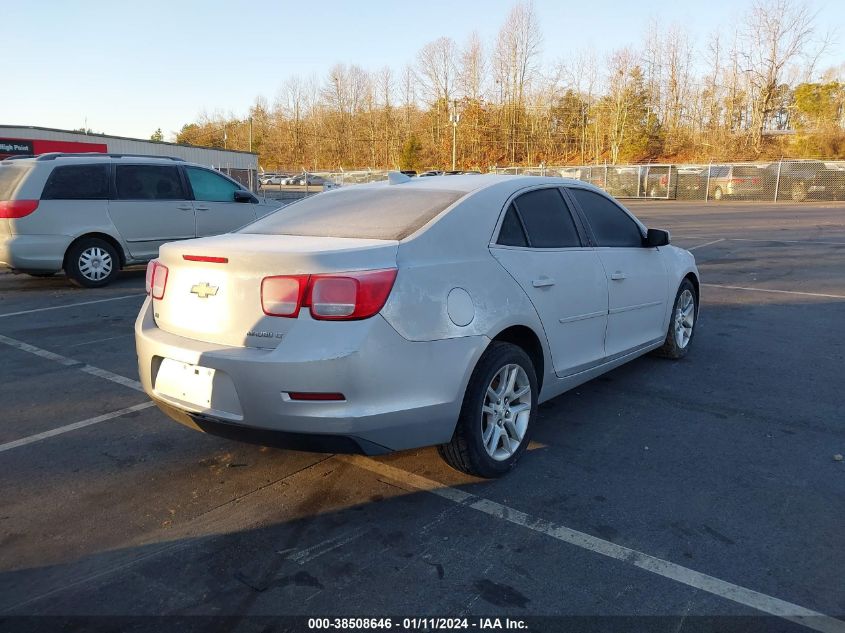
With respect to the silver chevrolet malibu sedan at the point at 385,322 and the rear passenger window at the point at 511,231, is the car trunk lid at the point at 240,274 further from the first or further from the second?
the rear passenger window at the point at 511,231

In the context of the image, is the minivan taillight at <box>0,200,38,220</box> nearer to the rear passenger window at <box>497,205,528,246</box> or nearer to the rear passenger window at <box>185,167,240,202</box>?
the rear passenger window at <box>185,167,240,202</box>

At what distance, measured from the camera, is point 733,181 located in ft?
115

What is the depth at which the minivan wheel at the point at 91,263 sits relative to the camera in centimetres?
934

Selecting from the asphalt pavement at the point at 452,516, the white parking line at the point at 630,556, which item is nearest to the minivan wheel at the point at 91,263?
the asphalt pavement at the point at 452,516

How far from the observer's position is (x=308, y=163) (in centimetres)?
8900

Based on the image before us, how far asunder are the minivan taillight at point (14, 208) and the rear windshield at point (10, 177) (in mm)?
95

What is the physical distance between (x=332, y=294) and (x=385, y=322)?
0.26 metres

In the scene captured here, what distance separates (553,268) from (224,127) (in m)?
114

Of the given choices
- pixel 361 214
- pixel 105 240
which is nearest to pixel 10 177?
pixel 105 240

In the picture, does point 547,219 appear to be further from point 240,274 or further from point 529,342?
point 240,274

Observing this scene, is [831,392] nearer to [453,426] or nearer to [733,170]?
[453,426]

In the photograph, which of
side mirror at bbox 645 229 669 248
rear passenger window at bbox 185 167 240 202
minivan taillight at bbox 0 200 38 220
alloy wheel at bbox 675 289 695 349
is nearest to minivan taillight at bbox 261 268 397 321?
side mirror at bbox 645 229 669 248

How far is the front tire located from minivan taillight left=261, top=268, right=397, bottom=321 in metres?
3.44

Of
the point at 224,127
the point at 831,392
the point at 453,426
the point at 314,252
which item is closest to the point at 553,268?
the point at 453,426
